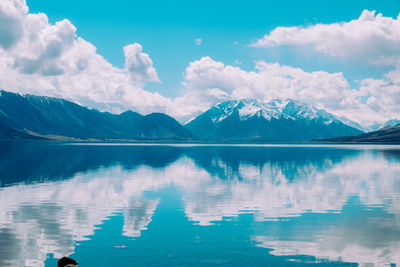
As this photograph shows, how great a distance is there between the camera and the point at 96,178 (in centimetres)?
7406

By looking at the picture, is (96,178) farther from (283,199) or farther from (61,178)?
(283,199)

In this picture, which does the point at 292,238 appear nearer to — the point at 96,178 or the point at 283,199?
the point at 283,199

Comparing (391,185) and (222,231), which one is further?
(391,185)

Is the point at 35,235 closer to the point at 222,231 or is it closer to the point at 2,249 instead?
the point at 2,249

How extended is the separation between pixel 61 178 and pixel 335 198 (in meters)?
49.8

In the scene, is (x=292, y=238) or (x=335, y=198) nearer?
(x=292, y=238)

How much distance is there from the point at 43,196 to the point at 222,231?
2924 cm

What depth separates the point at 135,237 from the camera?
103 ft

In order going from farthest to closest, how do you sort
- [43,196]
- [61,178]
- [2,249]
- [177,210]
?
[61,178] → [43,196] → [177,210] → [2,249]

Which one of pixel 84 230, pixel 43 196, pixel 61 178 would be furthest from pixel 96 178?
pixel 84 230

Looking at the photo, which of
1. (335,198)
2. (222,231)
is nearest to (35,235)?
(222,231)

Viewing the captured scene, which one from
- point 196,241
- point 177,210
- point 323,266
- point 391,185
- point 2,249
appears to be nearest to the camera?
point 323,266

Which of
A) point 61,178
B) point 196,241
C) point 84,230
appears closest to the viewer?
point 196,241

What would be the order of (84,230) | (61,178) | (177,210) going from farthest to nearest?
(61,178) → (177,210) → (84,230)
